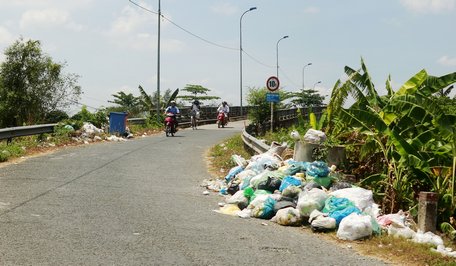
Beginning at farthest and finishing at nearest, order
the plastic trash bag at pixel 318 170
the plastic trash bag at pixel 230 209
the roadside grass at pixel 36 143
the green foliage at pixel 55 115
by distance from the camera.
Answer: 1. the green foliage at pixel 55 115
2. the roadside grass at pixel 36 143
3. the plastic trash bag at pixel 318 170
4. the plastic trash bag at pixel 230 209

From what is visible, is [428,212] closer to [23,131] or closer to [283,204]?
[283,204]

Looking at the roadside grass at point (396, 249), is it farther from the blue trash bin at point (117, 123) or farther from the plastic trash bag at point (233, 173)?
the blue trash bin at point (117, 123)

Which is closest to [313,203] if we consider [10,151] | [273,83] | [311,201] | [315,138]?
[311,201]

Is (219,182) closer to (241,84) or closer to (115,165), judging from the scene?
(115,165)

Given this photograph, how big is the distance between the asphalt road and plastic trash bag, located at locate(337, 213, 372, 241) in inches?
15.2

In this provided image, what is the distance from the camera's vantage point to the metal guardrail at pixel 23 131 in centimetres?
1512

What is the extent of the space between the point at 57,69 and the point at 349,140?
31.7 meters

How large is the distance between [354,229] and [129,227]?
3122mm

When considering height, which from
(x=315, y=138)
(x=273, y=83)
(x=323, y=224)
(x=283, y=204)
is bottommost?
(x=323, y=224)

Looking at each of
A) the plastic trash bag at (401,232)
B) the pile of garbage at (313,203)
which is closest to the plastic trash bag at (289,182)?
the pile of garbage at (313,203)

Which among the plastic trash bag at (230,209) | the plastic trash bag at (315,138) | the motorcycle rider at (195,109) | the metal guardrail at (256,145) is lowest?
the plastic trash bag at (230,209)

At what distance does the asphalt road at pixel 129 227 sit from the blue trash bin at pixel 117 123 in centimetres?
960

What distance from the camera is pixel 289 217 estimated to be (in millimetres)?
8023

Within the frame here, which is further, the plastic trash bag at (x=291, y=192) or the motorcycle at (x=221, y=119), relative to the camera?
the motorcycle at (x=221, y=119)
